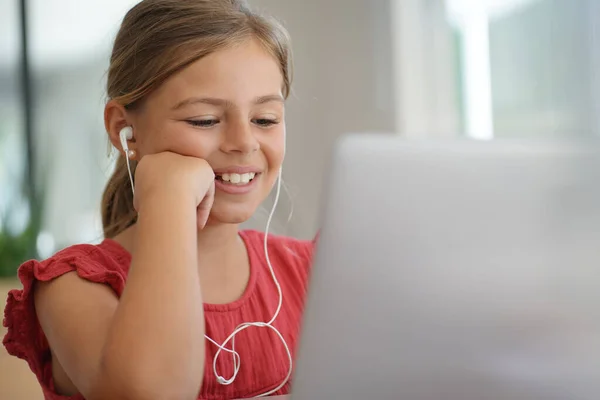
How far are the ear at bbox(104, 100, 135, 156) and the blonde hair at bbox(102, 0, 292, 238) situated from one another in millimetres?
11

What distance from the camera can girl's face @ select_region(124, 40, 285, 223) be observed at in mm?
1118

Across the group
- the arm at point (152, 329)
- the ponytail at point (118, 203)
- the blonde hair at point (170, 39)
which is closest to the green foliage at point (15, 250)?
the ponytail at point (118, 203)

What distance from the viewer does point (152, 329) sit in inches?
32.3

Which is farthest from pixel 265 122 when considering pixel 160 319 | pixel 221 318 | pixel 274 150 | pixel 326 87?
pixel 326 87

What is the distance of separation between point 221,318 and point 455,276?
2.55ft

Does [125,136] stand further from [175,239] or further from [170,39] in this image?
[175,239]

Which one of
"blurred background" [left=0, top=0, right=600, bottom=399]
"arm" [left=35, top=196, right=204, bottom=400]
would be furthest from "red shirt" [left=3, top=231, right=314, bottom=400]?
"blurred background" [left=0, top=0, right=600, bottom=399]

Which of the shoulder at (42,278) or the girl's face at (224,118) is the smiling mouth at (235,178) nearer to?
the girl's face at (224,118)

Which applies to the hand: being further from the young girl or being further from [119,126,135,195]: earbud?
[119,126,135,195]: earbud

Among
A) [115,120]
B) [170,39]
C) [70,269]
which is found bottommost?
[70,269]

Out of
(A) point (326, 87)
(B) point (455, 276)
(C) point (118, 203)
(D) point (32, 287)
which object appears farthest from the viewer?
(A) point (326, 87)

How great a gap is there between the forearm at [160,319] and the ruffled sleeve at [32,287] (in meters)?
0.20

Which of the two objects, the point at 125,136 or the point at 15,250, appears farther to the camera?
the point at 15,250

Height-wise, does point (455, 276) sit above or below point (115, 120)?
below
